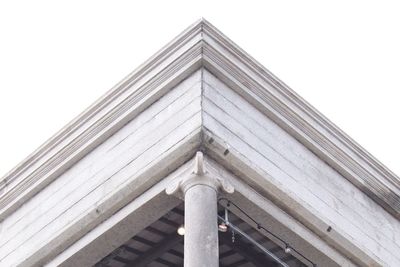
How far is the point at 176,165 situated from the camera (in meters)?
15.0

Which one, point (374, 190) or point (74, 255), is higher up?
point (374, 190)

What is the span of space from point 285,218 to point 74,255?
14.3 ft

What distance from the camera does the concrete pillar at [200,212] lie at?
43.1ft

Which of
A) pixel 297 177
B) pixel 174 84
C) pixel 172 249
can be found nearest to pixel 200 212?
pixel 297 177

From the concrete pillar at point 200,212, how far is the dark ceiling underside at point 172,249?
3.01m

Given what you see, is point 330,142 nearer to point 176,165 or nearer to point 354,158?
point 354,158

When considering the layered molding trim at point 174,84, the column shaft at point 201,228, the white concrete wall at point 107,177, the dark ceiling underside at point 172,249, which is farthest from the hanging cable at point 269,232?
the layered molding trim at point 174,84

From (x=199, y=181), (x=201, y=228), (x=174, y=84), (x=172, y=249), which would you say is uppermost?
(x=174, y=84)

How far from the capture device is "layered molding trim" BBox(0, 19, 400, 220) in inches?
655

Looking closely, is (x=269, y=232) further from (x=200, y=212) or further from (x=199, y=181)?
(x=200, y=212)

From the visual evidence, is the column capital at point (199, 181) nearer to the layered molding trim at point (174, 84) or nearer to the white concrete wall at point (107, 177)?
the white concrete wall at point (107, 177)

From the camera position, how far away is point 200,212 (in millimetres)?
13758

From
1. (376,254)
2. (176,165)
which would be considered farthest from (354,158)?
(176,165)

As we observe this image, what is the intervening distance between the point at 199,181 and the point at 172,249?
545 centimetres
